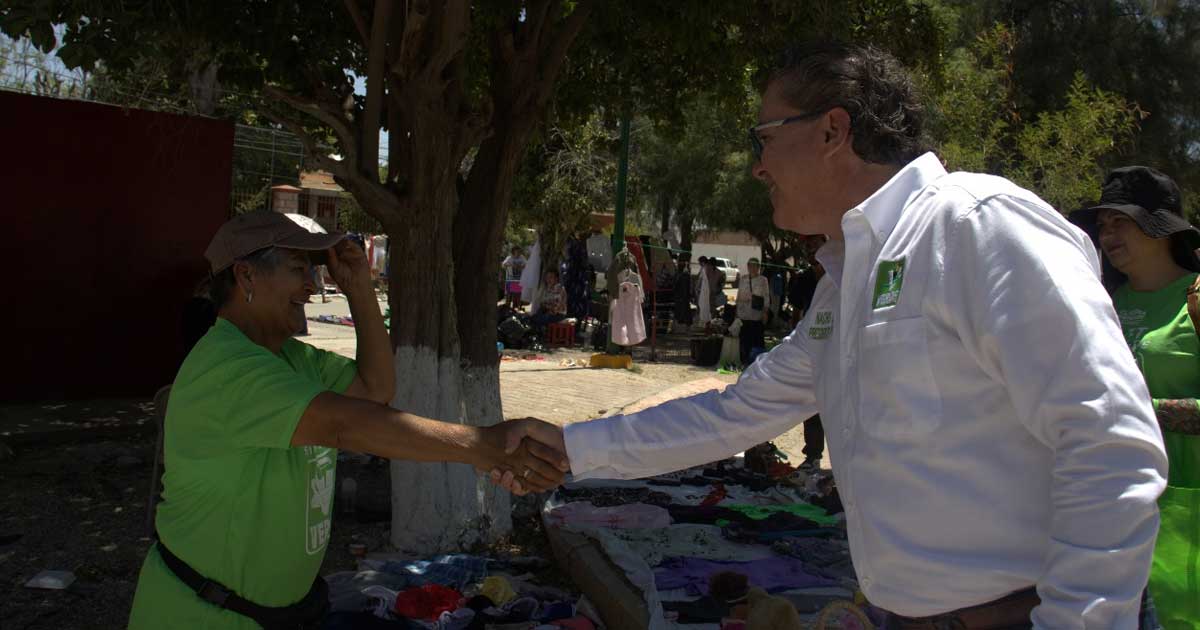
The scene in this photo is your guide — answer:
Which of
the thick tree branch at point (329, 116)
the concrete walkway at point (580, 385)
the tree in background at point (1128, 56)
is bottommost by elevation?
the concrete walkway at point (580, 385)

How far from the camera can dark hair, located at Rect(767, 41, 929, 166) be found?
2012mm

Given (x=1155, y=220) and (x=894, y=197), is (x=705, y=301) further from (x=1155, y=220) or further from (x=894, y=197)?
(x=894, y=197)

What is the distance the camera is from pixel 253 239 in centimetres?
267

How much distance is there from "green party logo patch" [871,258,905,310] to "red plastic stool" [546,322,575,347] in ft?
54.1

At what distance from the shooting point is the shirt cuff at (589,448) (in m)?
2.64

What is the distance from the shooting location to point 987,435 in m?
1.62

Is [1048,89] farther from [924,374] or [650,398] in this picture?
[924,374]

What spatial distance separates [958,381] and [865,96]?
69 centimetres

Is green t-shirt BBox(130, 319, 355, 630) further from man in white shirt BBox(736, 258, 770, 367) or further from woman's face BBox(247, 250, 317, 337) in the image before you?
man in white shirt BBox(736, 258, 770, 367)

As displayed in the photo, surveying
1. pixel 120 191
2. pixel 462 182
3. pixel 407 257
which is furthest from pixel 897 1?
pixel 120 191

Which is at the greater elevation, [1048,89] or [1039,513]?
[1048,89]

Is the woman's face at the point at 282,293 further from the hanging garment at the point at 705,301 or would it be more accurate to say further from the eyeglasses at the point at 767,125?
the hanging garment at the point at 705,301

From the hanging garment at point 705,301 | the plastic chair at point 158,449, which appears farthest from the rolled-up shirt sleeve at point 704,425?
the hanging garment at point 705,301

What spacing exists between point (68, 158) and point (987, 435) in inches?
406
